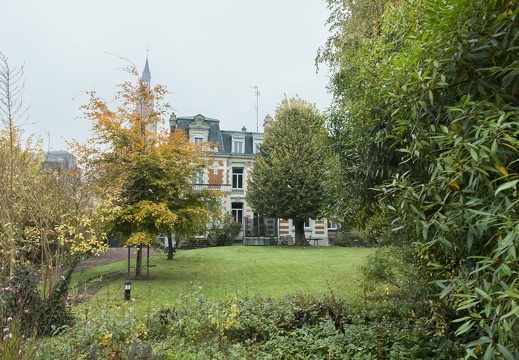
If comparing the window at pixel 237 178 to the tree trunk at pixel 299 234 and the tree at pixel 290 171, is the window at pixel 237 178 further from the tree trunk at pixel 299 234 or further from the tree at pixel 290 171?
the tree trunk at pixel 299 234

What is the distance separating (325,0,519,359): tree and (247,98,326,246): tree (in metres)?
22.2

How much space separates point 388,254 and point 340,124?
4.22 m

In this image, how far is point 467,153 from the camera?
228 centimetres

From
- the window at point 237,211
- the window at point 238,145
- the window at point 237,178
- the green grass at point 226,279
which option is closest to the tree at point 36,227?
the green grass at point 226,279

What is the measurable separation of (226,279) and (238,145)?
22.0 meters

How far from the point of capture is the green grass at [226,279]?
10.2 m

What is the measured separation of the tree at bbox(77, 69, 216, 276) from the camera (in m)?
12.9

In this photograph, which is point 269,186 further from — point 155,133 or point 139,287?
point 139,287

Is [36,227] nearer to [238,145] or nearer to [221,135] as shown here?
[221,135]

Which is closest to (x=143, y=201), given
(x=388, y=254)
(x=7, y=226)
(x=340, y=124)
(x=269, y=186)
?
(x=7, y=226)

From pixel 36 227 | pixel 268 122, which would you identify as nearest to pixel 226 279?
pixel 36 227

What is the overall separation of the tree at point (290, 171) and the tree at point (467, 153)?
73.0 feet

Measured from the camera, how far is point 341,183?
5.34 m

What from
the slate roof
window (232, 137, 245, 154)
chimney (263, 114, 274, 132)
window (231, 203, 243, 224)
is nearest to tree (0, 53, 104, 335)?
chimney (263, 114, 274, 132)
